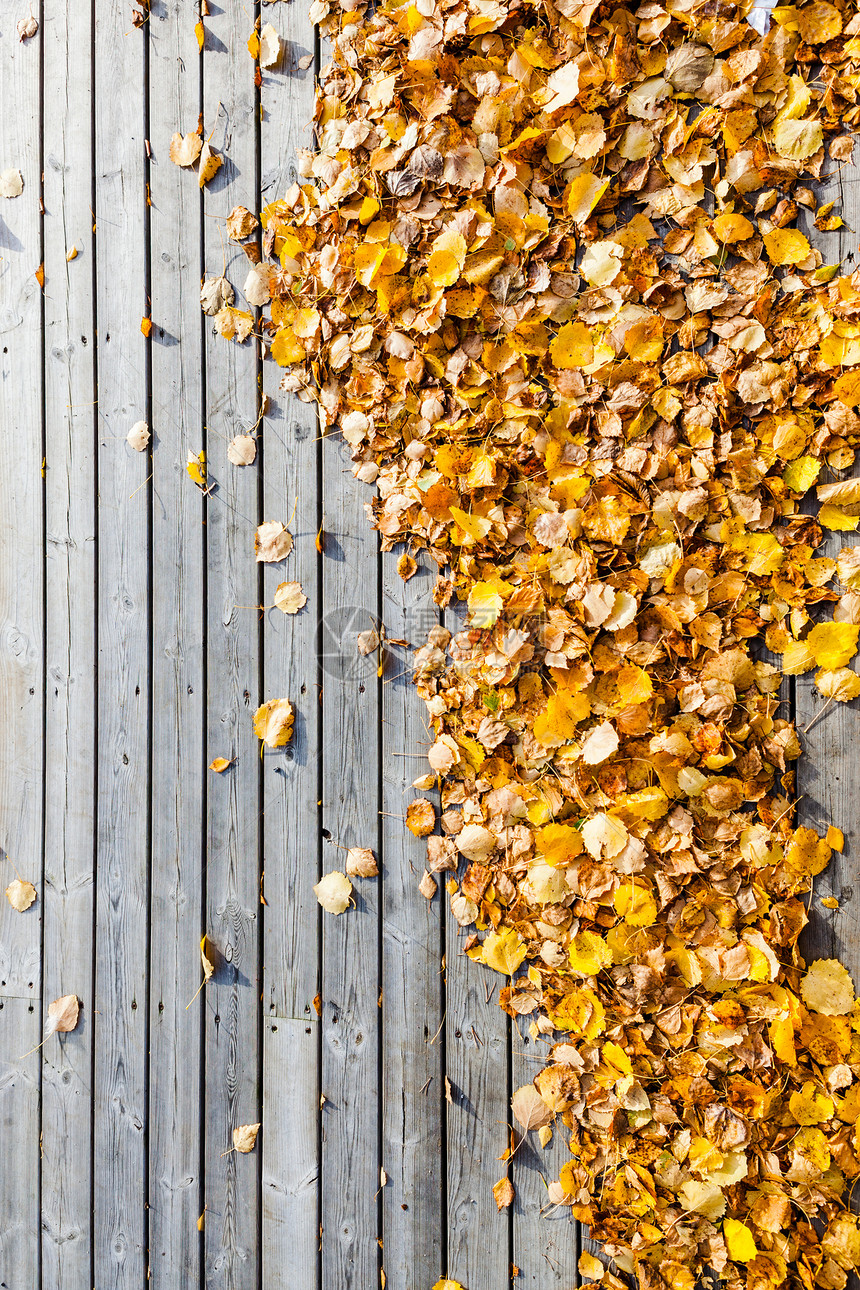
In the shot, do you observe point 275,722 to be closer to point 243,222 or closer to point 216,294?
point 216,294

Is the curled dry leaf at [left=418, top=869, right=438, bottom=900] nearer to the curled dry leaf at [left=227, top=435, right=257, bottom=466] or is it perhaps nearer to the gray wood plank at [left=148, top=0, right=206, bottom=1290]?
the gray wood plank at [left=148, top=0, right=206, bottom=1290]

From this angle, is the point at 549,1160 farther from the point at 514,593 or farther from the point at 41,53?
the point at 41,53

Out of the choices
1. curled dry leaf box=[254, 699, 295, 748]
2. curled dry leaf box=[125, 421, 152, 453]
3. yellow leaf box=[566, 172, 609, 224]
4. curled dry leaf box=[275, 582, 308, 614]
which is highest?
yellow leaf box=[566, 172, 609, 224]

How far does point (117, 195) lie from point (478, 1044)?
186 cm

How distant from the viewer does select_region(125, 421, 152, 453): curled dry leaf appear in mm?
1426

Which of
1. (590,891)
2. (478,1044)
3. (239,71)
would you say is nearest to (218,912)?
(478,1044)

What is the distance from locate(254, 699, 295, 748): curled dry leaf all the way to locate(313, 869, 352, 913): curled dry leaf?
0.90 ft

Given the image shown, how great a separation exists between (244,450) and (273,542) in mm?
196

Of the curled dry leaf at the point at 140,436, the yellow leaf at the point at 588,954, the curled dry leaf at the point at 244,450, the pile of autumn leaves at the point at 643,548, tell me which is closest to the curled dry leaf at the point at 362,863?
the pile of autumn leaves at the point at 643,548

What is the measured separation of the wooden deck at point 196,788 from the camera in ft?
4.15

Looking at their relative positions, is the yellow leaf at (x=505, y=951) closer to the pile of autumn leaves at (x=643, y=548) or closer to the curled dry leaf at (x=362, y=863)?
the pile of autumn leaves at (x=643, y=548)

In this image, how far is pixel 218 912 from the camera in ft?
4.48

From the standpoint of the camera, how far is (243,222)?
137 centimetres

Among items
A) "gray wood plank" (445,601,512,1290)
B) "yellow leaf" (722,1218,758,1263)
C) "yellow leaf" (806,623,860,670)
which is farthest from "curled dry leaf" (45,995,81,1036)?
"yellow leaf" (806,623,860,670)
